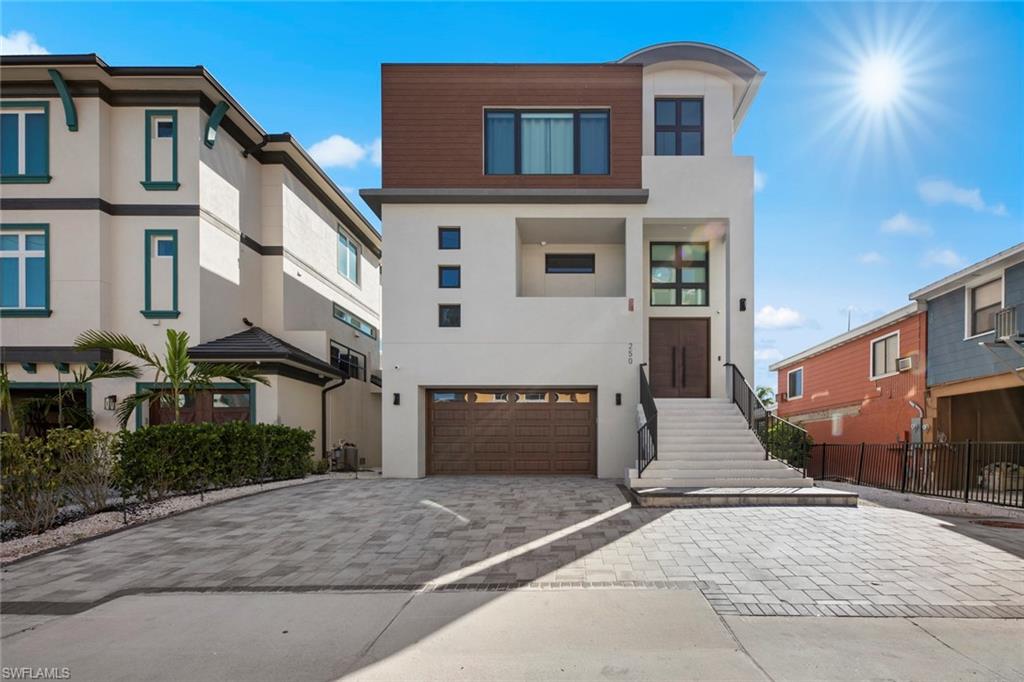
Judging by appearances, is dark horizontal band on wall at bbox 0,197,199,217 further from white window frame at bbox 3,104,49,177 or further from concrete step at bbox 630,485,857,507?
concrete step at bbox 630,485,857,507

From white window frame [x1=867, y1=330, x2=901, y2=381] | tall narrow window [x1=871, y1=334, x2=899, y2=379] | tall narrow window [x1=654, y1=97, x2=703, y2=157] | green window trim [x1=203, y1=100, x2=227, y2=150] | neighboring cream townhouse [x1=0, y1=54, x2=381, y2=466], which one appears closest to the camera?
neighboring cream townhouse [x1=0, y1=54, x2=381, y2=466]

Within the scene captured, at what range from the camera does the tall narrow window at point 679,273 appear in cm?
1369

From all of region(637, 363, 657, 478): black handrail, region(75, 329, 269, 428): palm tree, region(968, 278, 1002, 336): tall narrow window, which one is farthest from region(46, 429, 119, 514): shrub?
region(968, 278, 1002, 336): tall narrow window

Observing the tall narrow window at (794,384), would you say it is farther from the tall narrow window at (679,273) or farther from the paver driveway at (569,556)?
the paver driveway at (569,556)

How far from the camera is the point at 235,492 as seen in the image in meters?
9.79

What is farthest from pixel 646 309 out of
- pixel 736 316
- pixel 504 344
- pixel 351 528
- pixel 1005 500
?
pixel 351 528

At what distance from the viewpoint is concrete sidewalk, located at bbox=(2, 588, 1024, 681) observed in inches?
134

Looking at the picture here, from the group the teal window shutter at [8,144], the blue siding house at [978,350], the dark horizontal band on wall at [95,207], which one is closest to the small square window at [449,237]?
the dark horizontal band on wall at [95,207]

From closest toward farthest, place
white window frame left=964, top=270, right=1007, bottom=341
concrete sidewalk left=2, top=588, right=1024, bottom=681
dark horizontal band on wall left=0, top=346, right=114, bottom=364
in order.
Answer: concrete sidewalk left=2, top=588, right=1024, bottom=681 < white window frame left=964, top=270, right=1007, bottom=341 < dark horizontal band on wall left=0, top=346, right=114, bottom=364

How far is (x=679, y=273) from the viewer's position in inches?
543

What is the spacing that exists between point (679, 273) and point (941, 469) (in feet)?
24.0

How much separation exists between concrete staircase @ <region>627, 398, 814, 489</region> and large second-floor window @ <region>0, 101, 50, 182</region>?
15390mm

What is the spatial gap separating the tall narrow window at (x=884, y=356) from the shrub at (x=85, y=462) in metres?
18.4

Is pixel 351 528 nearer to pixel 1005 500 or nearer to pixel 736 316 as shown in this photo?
pixel 736 316
